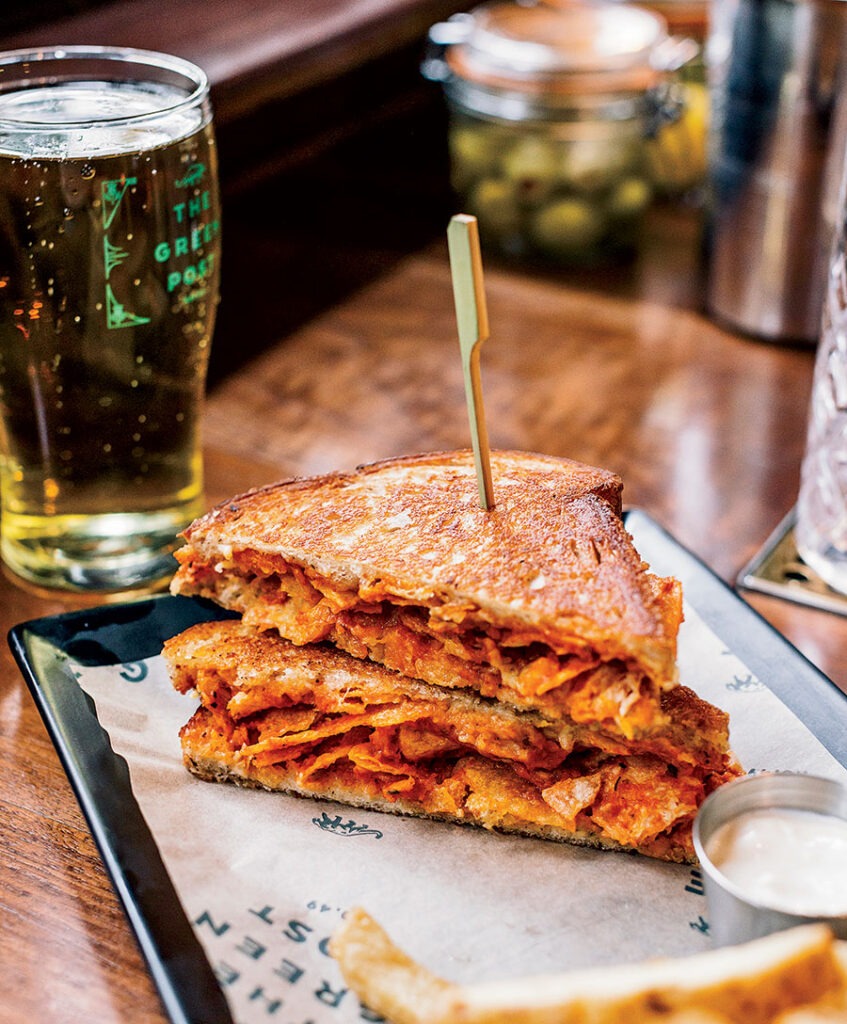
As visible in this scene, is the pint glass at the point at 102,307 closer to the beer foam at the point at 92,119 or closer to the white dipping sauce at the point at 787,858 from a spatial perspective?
the beer foam at the point at 92,119

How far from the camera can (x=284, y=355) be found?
3027mm

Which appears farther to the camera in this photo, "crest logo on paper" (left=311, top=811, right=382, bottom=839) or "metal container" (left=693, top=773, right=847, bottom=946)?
"crest logo on paper" (left=311, top=811, right=382, bottom=839)

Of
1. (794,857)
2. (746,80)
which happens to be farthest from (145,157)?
(746,80)

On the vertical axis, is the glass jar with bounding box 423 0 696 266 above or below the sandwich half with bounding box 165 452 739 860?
above

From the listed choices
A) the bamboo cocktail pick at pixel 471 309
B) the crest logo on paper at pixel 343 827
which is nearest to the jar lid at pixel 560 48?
the bamboo cocktail pick at pixel 471 309

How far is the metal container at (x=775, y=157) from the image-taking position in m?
2.62

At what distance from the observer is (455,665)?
1.57 metres

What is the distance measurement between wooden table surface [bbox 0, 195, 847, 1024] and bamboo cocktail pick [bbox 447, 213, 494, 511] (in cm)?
67

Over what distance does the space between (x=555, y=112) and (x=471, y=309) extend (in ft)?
5.74

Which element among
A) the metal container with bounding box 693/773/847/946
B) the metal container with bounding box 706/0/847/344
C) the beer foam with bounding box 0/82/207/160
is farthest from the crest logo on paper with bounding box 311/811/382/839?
the metal container with bounding box 706/0/847/344

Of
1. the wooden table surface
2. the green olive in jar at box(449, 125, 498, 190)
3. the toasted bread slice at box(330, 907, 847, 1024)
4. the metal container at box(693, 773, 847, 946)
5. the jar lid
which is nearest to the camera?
the toasted bread slice at box(330, 907, 847, 1024)

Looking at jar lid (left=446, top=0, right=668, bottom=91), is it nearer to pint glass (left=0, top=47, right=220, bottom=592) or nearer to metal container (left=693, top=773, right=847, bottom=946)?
pint glass (left=0, top=47, right=220, bottom=592)

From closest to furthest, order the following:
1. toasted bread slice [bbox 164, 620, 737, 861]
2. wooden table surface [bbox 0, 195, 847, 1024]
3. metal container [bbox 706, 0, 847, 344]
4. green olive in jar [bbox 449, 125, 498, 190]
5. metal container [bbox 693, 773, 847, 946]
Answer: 1. metal container [bbox 693, 773, 847, 946]
2. toasted bread slice [bbox 164, 620, 737, 861]
3. wooden table surface [bbox 0, 195, 847, 1024]
4. metal container [bbox 706, 0, 847, 344]
5. green olive in jar [bbox 449, 125, 498, 190]

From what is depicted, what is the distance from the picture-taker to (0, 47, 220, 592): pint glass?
1754mm
